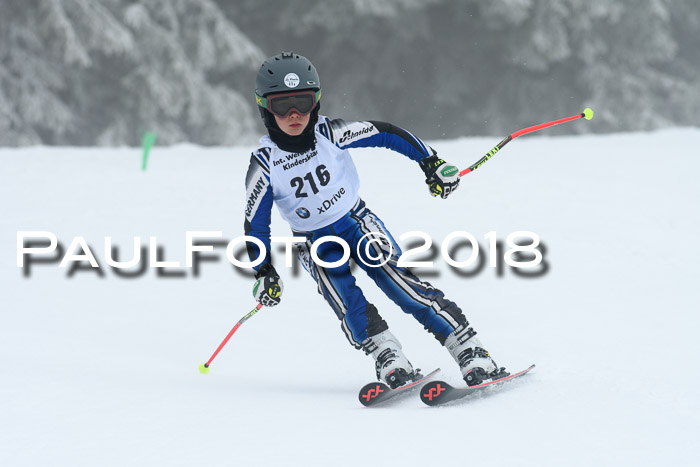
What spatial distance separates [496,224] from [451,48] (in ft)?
42.0

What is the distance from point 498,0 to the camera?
56.3 feet

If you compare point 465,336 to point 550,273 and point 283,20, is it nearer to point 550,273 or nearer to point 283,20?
point 550,273

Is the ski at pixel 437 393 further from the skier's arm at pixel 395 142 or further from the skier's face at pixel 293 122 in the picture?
the skier's face at pixel 293 122

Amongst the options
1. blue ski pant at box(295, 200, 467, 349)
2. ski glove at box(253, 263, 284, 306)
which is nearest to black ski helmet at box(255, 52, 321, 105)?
blue ski pant at box(295, 200, 467, 349)

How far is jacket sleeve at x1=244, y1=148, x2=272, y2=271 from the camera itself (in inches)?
160

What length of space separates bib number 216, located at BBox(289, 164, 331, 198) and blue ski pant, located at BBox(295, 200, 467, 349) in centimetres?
21

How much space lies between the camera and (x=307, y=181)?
4070 mm

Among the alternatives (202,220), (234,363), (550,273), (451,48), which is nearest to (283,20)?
(451,48)

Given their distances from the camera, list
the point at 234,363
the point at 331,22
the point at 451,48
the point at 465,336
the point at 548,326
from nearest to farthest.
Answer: the point at 465,336 → the point at 234,363 → the point at 548,326 → the point at 331,22 → the point at 451,48

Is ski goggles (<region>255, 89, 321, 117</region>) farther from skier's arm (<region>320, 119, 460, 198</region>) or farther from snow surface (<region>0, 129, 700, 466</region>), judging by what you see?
snow surface (<region>0, 129, 700, 466</region>)

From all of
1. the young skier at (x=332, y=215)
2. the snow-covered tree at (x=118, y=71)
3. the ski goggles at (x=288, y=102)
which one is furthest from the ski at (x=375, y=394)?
the snow-covered tree at (x=118, y=71)

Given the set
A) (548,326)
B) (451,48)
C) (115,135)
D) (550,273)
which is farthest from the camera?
(451,48)

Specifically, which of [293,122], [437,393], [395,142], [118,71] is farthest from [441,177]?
[118,71]

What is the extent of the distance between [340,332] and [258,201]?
5.61 ft
